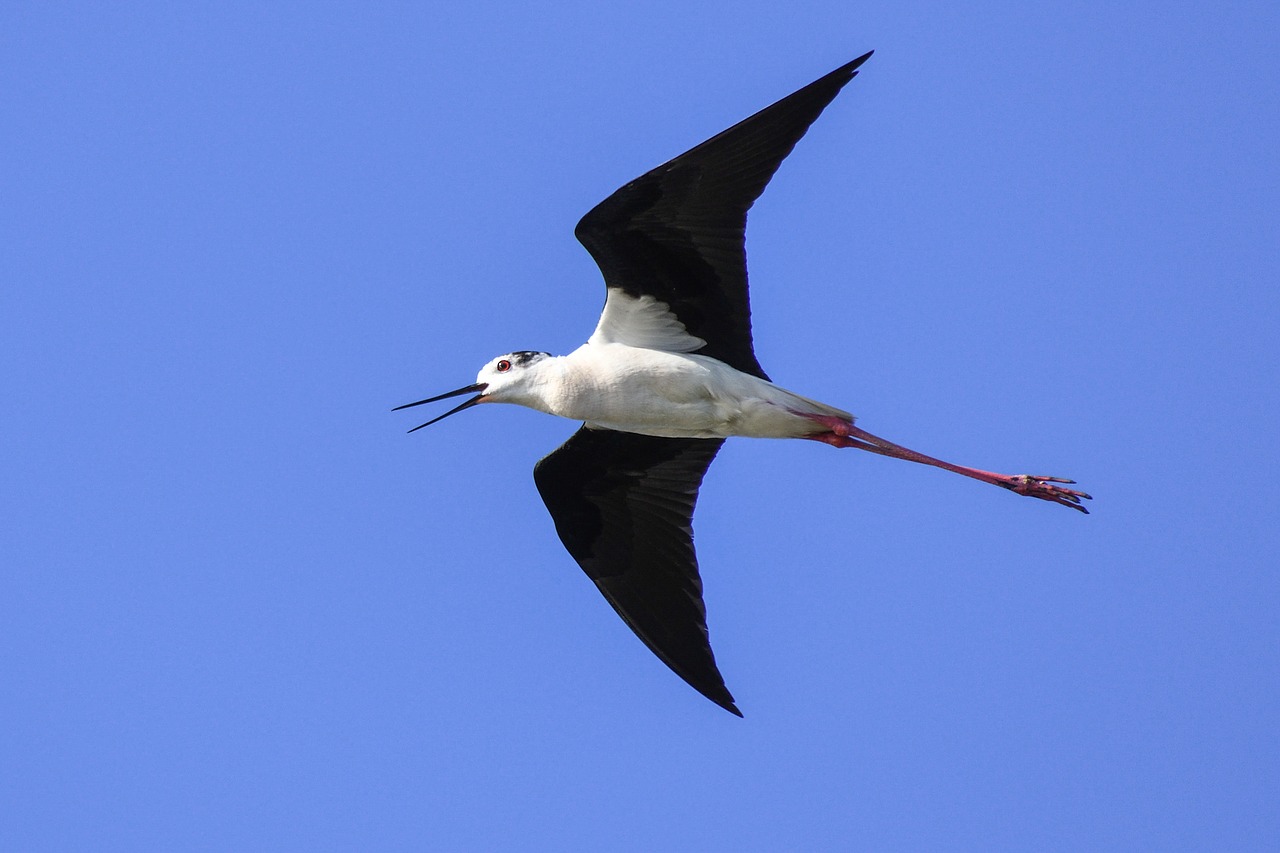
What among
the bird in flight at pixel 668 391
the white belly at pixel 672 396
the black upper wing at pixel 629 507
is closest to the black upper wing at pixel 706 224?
the bird in flight at pixel 668 391

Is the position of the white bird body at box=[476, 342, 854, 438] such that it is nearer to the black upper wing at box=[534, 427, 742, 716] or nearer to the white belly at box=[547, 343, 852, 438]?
the white belly at box=[547, 343, 852, 438]

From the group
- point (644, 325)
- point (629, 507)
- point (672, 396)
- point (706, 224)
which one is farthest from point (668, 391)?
point (629, 507)

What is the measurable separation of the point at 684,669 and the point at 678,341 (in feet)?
6.76

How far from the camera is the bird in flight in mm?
9383

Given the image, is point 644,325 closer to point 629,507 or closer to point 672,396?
point 672,396

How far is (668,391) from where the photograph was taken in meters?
9.95

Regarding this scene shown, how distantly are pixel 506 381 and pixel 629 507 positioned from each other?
1238mm

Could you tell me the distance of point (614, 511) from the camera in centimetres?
1084

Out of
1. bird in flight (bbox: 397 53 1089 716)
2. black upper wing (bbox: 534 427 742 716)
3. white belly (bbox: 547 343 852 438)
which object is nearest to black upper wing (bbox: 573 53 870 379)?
bird in flight (bbox: 397 53 1089 716)

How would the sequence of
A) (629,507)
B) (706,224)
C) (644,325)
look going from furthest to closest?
1. (629,507)
2. (644,325)
3. (706,224)

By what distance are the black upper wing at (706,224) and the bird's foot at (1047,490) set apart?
1808mm

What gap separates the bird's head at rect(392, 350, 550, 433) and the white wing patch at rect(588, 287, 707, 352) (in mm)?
480

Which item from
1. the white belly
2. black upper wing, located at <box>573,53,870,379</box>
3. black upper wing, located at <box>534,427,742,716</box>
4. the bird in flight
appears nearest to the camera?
black upper wing, located at <box>573,53,870,379</box>

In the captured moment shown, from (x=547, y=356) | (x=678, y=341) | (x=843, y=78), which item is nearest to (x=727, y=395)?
(x=678, y=341)
